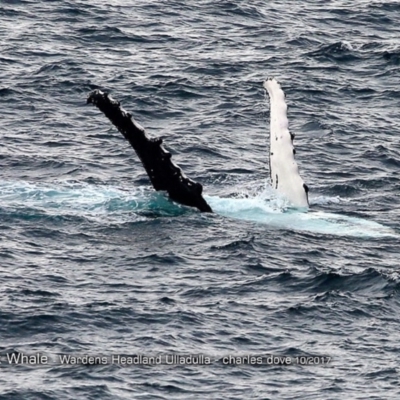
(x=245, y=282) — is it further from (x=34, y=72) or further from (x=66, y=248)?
(x=34, y=72)

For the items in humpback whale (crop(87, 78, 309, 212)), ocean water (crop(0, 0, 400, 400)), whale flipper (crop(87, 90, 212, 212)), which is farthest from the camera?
humpback whale (crop(87, 78, 309, 212))

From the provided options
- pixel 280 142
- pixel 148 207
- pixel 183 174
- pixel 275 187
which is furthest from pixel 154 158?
pixel 275 187

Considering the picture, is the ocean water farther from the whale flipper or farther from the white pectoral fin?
the white pectoral fin

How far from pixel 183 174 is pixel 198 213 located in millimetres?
1199

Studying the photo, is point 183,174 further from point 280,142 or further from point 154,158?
point 280,142

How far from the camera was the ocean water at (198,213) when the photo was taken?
25.7 metres

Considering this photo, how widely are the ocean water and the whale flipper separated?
0.43m

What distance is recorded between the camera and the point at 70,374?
82.1 ft

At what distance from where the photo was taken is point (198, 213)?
33875 mm

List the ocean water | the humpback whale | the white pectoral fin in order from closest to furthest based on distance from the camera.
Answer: the ocean water, the humpback whale, the white pectoral fin

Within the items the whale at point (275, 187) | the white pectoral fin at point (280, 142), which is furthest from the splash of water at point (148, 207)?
the white pectoral fin at point (280, 142)

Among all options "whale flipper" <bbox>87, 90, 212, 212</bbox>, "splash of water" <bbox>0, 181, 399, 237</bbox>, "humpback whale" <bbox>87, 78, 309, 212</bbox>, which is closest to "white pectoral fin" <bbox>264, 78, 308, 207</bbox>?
"humpback whale" <bbox>87, 78, 309, 212</bbox>

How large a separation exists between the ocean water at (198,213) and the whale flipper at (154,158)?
16.9 inches

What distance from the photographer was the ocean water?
84.4 ft
